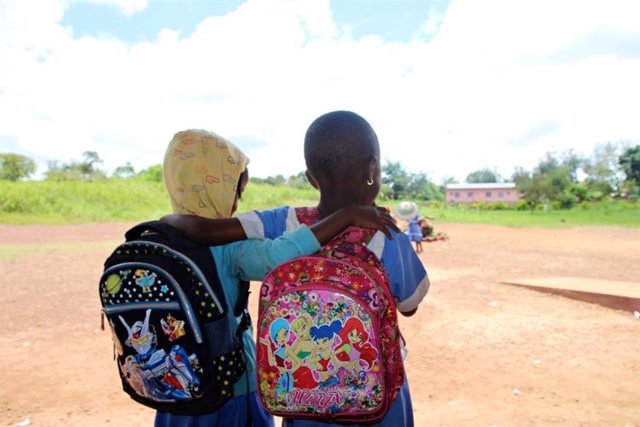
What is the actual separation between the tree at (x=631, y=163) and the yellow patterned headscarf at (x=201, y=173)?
47905mm

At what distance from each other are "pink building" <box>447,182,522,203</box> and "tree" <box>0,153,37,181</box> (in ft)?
144

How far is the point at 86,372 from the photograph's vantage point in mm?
4445

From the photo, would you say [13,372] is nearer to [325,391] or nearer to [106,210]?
[325,391]

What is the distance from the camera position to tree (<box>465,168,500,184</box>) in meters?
83.6

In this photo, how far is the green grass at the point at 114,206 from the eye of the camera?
25078mm

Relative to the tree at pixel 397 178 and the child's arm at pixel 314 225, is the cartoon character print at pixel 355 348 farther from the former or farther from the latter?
the tree at pixel 397 178

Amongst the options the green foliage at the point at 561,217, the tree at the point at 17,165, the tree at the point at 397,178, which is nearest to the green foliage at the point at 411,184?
the tree at the point at 397,178

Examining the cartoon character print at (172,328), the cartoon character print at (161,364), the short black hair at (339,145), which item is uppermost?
the short black hair at (339,145)

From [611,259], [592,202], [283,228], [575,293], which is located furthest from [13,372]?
[592,202]

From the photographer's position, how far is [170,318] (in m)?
1.56

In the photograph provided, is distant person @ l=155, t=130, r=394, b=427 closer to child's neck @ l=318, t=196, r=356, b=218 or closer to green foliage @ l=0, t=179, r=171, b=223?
child's neck @ l=318, t=196, r=356, b=218

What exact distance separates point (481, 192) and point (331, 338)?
216 ft

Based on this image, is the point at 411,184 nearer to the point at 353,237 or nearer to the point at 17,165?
the point at 17,165

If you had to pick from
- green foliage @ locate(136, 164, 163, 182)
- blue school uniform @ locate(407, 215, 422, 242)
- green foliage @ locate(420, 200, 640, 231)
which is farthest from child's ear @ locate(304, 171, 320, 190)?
green foliage @ locate(136, 164, 163, 182)
